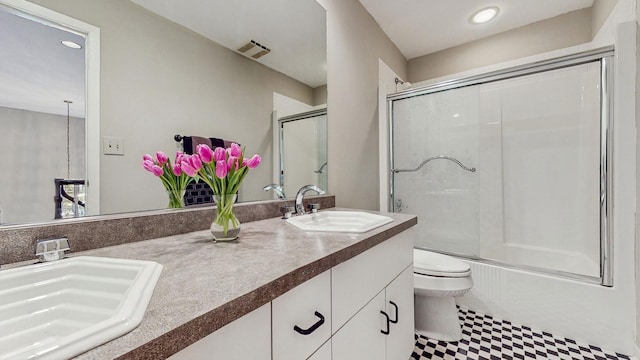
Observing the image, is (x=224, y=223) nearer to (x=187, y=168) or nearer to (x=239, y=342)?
(x=187, y=168)

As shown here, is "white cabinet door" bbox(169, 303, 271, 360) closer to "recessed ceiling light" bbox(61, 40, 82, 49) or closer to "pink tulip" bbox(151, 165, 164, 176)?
"pink tulip" bbox(151, 165, 164, 176)

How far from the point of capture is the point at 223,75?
3.60 ft

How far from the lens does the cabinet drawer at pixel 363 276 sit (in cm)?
73

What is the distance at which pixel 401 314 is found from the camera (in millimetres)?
1146

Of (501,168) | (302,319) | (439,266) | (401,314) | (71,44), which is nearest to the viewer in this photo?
(302,319)

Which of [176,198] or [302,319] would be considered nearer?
[302,319]

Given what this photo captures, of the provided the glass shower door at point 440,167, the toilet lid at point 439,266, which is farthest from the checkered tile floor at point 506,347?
the glass shower door at point 440,167

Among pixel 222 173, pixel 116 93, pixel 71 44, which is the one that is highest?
pixel 71 44

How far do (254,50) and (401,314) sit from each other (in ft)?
4.45

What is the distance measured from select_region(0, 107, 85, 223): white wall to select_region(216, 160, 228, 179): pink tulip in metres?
0.35

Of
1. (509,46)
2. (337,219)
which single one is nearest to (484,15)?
(509,46)

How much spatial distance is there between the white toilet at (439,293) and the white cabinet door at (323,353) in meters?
0.97

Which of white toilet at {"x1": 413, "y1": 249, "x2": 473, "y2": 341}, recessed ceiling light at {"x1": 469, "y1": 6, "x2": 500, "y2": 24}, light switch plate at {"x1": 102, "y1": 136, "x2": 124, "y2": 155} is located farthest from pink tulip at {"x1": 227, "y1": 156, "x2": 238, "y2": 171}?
recessed ceiling light at {"x1": 469, "y1": 6, "x2": 500, "y2": 24}

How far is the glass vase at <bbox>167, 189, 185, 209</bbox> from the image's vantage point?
916mm
